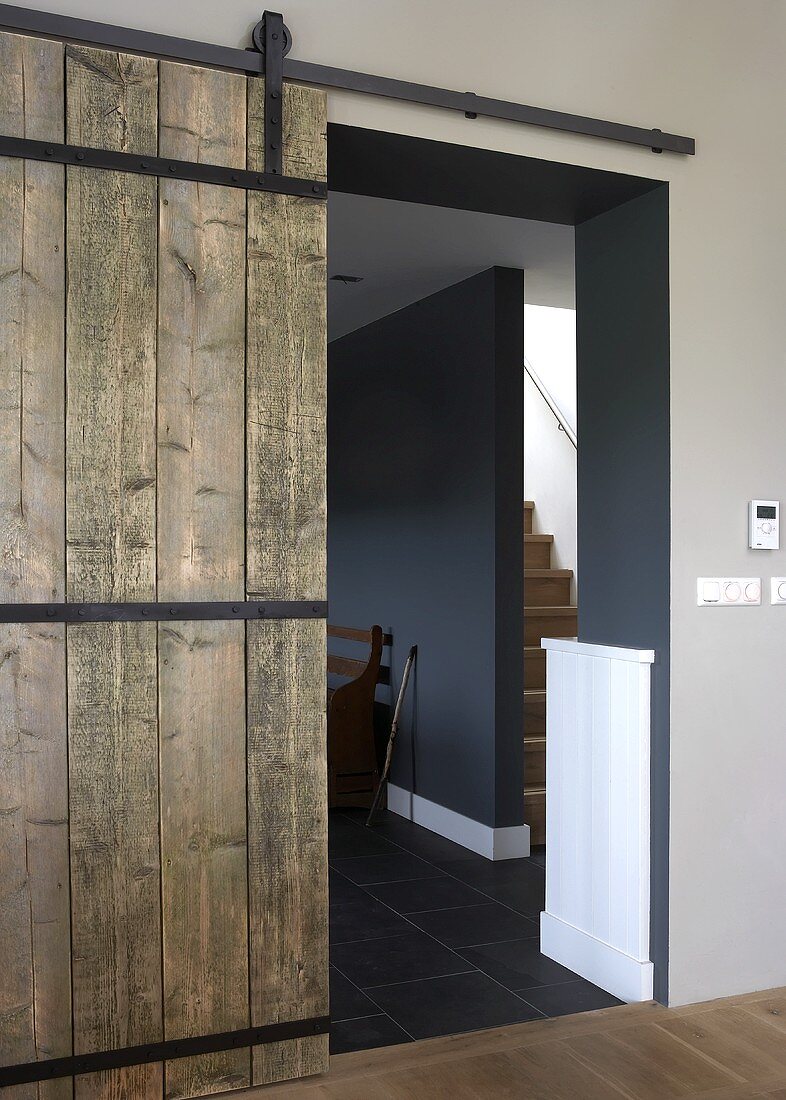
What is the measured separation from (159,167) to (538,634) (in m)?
4.07

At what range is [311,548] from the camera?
2619 mm

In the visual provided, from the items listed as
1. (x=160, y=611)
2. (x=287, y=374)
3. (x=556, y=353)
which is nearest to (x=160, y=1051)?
(x=160, y=611)

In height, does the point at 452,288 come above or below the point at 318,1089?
above

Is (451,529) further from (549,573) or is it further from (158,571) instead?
(158,571)

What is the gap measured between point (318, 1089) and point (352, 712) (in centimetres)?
314

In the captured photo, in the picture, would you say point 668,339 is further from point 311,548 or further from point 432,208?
point 432,208

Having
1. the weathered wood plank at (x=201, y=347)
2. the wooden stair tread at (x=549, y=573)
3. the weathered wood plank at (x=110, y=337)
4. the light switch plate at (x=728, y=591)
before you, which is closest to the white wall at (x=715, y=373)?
the light switch plate at (x=728, y=591)

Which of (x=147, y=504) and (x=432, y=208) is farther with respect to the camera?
(x=432, y=208)

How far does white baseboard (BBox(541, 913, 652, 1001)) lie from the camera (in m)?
3.07

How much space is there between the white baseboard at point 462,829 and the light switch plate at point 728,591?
215 centimetres

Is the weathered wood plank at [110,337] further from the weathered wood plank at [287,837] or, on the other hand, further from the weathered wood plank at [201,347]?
the weathered wood plank at [287,837]

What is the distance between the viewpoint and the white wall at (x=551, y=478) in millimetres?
6922

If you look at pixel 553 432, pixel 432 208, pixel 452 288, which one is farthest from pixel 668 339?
pixel 553 432

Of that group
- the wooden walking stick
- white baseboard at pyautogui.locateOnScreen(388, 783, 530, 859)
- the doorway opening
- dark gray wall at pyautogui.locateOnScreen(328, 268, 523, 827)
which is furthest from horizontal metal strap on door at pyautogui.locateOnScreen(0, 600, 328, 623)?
the wooden walking stick
